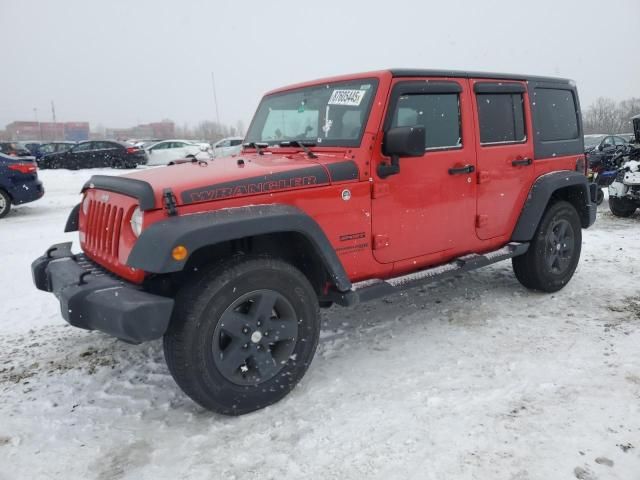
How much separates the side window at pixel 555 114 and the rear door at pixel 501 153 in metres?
0.22

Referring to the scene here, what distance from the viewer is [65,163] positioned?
20.4 m

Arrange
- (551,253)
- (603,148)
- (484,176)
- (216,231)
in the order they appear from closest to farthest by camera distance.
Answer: (216,231)
(484,176)
(551,253)
(603,148)

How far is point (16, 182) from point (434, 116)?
9.08 meters

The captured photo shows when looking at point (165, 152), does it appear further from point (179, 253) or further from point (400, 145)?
point (179, 253)

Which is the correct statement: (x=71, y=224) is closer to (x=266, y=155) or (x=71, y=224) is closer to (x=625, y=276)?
(x=266, y=155)

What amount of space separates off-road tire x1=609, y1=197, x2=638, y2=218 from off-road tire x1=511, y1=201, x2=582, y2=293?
486cm

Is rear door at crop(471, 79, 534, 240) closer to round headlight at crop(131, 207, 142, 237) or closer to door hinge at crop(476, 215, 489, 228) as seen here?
door hinge at crop(476, 215, 489, 228)

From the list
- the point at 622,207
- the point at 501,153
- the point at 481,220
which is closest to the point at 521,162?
the point at 501,153

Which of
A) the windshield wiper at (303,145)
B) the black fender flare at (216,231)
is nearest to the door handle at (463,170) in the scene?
the windshield wiper at (303,145)

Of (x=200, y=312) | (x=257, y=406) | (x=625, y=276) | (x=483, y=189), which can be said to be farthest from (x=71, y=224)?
(x=625, y=276)

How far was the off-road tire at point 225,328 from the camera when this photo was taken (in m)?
2.60

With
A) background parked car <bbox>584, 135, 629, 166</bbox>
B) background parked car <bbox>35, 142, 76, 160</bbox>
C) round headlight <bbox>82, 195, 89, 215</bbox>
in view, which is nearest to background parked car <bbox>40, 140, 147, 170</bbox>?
background parked car <bbox>35, 142, 76, 160</bbox>

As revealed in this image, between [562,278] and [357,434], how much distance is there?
312 cm

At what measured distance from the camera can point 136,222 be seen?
2.70m
